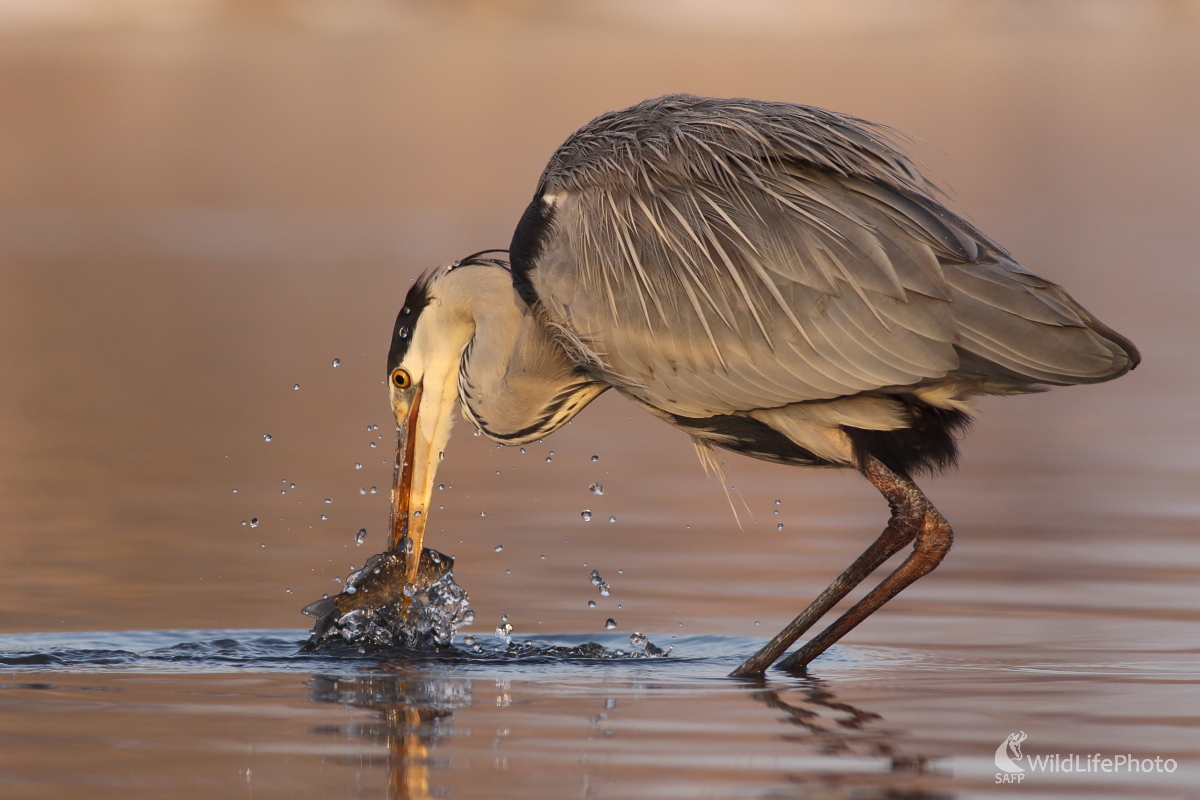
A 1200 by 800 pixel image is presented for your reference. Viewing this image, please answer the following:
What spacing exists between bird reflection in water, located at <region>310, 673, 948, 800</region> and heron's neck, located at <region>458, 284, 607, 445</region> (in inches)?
60.5

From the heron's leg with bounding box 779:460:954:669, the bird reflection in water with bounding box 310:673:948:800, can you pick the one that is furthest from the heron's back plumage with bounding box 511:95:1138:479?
the bird reflection in water with bounding box 310:673:948:800

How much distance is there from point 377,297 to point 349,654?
12076 millimetres

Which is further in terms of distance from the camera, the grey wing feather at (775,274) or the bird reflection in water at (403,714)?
the grey wing feather at (775,274)

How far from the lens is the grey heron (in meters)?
6.25

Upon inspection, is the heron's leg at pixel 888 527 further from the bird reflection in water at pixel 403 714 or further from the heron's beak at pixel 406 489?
the heron's beak at pixel 406 489

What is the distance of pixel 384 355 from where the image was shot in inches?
561

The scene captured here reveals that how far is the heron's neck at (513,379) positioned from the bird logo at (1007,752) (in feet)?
8.49

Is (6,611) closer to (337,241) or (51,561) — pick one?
(51,561)

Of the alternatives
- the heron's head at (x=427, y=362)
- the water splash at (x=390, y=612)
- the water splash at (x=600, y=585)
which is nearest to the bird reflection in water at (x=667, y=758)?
the water splash at (x=390, y=612)

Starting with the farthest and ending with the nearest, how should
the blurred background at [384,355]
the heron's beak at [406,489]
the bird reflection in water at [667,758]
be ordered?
the blurred background at [384,355], the heron's beak at [406,489], the bird reflection in water at [667,758]

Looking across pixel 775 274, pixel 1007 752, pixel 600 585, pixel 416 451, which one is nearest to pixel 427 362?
pixel 416 451

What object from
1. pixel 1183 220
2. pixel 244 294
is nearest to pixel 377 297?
pixel 244 294

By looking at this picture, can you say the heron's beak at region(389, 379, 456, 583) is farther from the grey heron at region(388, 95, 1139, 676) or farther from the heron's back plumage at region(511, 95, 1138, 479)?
the heron's back plumage at region(511, 95, 1138, 479)

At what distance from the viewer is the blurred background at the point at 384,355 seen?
25.7 feet
